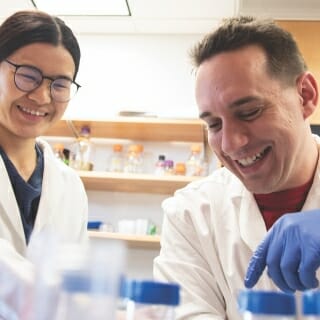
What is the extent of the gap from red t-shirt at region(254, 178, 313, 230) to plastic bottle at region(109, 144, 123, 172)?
126 centimetres

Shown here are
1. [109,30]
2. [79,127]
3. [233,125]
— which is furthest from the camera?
[109,30]

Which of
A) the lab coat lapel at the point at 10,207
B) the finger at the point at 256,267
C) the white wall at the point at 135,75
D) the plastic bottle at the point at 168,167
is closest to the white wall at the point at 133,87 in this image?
the white wall at the point at 135,75

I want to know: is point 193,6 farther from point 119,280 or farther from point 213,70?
point 119,280

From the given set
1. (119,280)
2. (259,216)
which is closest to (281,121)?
(259,216)

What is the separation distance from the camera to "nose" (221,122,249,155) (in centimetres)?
88

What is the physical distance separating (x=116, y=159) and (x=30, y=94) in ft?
3.88

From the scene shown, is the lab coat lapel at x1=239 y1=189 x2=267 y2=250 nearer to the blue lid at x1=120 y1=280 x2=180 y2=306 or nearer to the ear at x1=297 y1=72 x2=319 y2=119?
the ear at x1=297 y1=72 x2=319 y2=119

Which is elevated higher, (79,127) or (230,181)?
(79,127)

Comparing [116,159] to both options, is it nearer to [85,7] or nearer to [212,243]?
[85,7]

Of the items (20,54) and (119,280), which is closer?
(119,280)

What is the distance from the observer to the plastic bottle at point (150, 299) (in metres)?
0.37

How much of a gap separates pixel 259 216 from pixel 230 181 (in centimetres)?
18

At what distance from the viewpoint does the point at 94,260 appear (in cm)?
37

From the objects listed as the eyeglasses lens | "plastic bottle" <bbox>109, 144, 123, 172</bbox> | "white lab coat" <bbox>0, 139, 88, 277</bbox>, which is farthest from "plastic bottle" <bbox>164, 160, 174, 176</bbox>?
the eyeglasses lens
